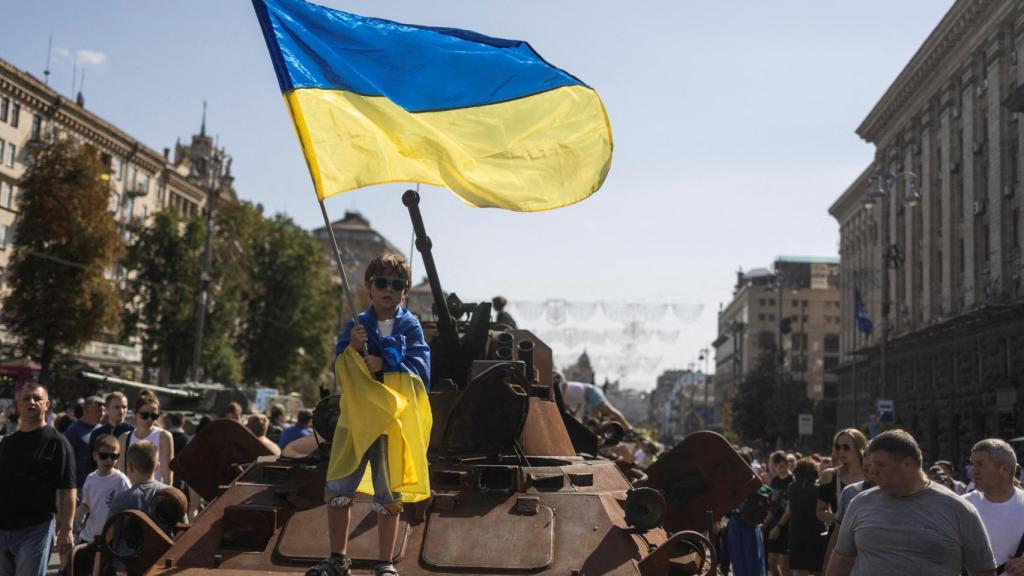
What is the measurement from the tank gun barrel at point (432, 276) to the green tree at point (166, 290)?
46195 mm

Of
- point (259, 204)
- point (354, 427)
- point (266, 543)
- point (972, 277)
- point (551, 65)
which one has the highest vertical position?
point (259, 204)

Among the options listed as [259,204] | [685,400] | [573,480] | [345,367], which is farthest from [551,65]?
[685,400]

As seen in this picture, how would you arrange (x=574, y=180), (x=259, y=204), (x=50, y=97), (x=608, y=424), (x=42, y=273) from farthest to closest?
(x=259, y=204) → (x=50, y=97) → (x=42, y=273) → (x=608, y=424) → (x=574, y=180)

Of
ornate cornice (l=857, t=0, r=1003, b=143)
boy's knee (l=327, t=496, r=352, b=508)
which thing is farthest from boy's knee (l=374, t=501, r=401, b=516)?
ornate cornice (l=857, t=0, r=1003, b=143)

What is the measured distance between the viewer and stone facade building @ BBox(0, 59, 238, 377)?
161ft

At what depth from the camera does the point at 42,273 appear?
1576 inches

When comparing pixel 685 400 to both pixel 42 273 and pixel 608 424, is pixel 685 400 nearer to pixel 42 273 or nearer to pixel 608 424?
pixel 42 273

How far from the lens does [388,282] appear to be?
5641 mm

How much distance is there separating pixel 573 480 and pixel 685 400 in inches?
5776

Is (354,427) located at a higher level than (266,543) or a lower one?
higher

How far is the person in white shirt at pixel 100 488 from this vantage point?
28.9 ft

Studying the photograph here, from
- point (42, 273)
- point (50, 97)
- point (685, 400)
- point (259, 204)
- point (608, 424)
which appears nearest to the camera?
point (608, 424)

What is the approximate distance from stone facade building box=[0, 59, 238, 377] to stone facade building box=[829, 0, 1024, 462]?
25173mm

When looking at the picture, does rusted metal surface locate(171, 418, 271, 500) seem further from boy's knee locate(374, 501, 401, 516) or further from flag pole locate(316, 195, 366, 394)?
boy's knee locate(374, 501, 401, 516)
